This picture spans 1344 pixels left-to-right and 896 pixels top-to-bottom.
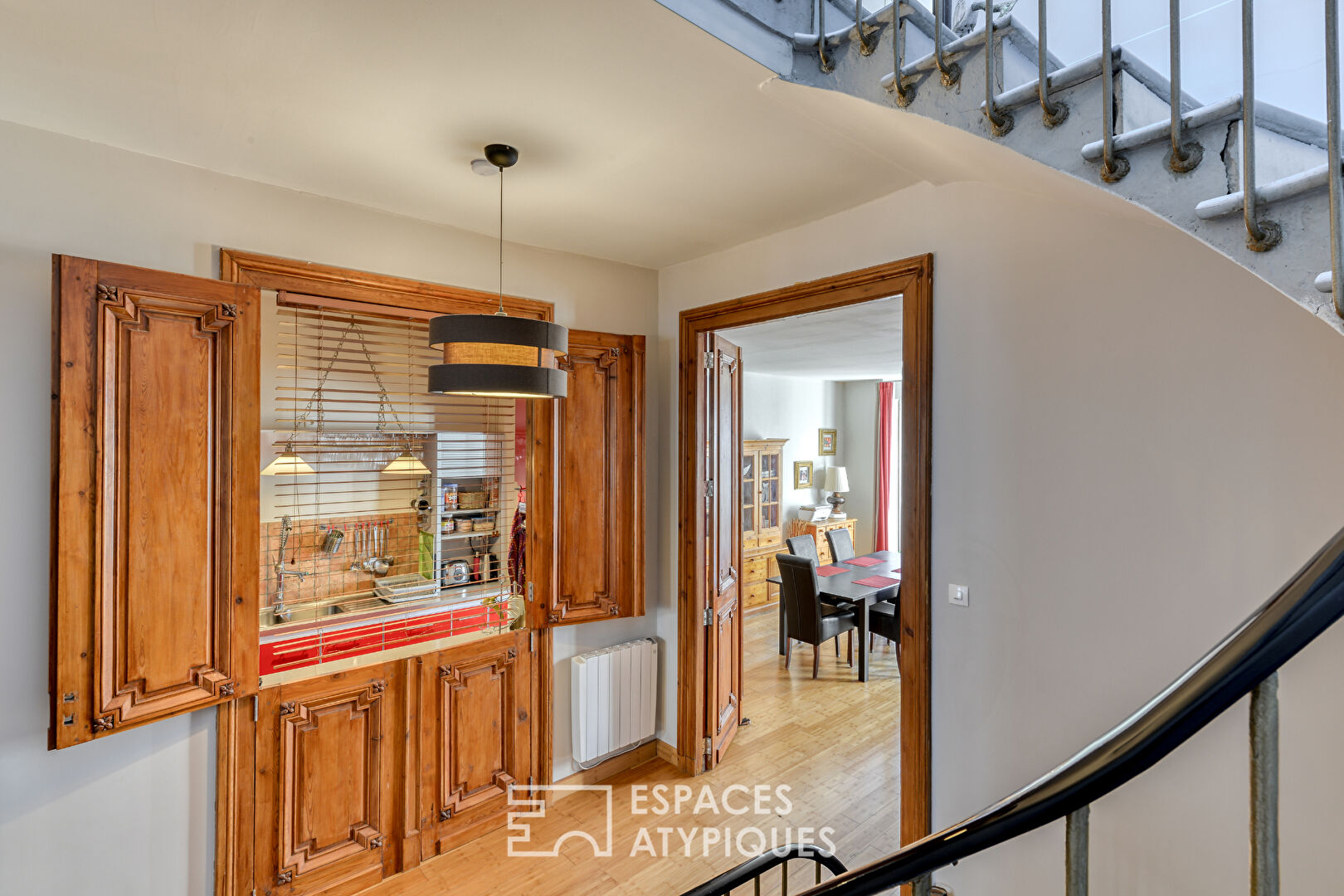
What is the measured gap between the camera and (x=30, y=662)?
1.95 metres

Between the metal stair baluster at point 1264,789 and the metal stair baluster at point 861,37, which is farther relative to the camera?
the metal stair baluster at point 861,37

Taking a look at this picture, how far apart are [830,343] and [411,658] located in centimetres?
366

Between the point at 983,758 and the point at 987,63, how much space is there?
2047 mm

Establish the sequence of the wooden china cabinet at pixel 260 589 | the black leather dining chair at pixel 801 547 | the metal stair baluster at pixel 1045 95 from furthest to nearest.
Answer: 1. the black leather dining chair at pixel 801 547
2. the wooden china cabinet at pixel 260 589
3. the metal stair baluster at pixel 1045 95

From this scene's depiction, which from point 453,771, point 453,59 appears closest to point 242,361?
point 453,59

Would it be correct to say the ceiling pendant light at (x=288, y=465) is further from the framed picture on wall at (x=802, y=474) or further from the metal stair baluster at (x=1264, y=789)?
the framed picture on wall at (x=802, y=474)

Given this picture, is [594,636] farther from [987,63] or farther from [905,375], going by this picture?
[987,63]

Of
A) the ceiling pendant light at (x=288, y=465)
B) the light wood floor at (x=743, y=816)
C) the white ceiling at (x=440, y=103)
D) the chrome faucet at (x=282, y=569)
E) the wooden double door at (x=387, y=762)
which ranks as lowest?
the light wood floor at (x=743, y=816)

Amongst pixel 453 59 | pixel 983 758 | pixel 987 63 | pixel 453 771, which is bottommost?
pixel 453 771

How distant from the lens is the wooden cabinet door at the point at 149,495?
1825 mm

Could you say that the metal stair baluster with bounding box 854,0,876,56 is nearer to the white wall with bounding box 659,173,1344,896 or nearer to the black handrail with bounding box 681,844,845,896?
the white wall with bounding box 659,173,1344,896

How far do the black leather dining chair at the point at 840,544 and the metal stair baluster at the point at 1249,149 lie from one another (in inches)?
206

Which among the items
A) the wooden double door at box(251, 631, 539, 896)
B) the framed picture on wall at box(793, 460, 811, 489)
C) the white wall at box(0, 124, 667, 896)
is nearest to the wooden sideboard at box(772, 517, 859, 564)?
the framed picture on wall at box(793, 460, 811, 489)

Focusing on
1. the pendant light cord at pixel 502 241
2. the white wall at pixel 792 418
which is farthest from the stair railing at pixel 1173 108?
the white wall at pixel 792 418
